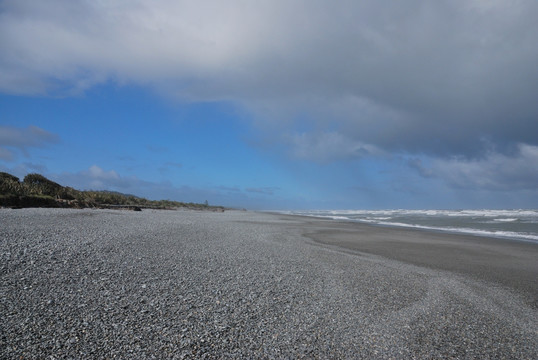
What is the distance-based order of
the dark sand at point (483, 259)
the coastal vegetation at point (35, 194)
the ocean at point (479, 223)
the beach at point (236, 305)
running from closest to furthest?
the beach at point (236, 305), the dark sand at point (483, 259), the coastal vegetation at point (35, 194), the ocean at point (479, 223)

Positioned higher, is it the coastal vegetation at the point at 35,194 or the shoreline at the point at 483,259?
the coastal vegetation at the point at 35,194

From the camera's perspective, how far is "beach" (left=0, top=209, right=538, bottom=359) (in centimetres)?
Result: 383

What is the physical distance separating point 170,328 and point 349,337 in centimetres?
273

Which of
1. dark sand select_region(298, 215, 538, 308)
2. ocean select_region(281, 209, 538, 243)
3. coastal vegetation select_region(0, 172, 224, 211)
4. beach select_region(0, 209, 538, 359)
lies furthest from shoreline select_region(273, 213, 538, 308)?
coastal vegetation select_region(0, 172, 224, 211)

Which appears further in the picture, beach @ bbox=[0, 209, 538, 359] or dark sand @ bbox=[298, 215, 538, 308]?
dark sand @ bbox=[298, 215, 538, 308]

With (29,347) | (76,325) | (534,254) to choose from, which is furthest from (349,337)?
(534,254)

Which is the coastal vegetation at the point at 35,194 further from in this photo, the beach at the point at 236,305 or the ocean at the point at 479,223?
the ocean at the point at 479,223

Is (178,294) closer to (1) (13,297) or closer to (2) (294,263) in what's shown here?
(1) (13,297)

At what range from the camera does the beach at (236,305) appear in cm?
383

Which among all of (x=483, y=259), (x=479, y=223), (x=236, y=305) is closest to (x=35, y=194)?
(x=236, y=305)

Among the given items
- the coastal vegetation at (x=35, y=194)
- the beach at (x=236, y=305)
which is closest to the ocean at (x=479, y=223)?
the beach at (x=236, y=305)

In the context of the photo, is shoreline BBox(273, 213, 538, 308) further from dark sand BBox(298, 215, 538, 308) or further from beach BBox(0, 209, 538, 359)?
beach BBox(0, 209, 538, 359)

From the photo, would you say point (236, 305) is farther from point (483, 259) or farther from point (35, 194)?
point (35, 194)

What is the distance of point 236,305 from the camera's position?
5047 millimetres
